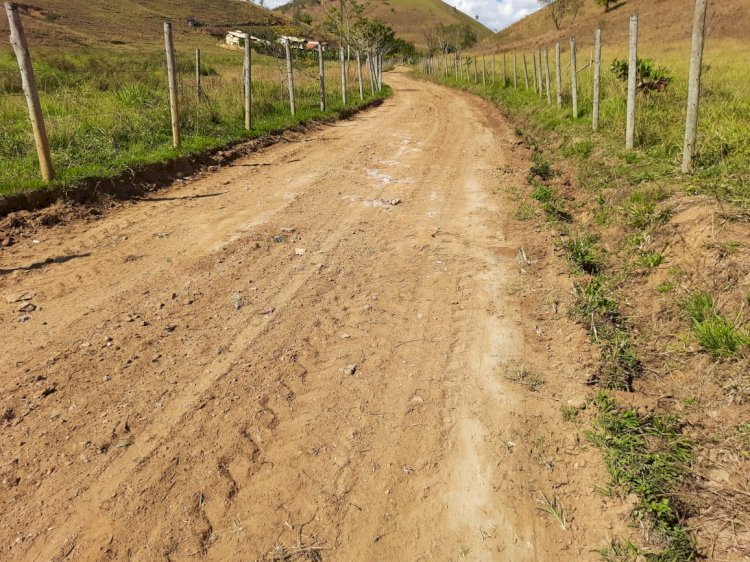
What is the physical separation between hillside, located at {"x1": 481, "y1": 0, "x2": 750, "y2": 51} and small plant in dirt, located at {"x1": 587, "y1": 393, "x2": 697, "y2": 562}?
34720 millimetres

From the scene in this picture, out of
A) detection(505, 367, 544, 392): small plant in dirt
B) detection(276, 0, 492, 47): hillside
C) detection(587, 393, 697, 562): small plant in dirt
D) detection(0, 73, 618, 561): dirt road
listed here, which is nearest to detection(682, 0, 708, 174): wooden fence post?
detection(0, 73, 618, 561): dirt road

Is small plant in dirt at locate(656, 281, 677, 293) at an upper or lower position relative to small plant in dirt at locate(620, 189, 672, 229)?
lower

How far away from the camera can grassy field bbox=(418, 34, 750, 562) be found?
242cm

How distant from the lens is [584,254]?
5.20 meters

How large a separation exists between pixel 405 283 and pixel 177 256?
237 cm

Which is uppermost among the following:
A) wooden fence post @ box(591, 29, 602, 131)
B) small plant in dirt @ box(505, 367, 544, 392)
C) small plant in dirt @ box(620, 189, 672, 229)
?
wooden fence post @ box(591, 29, 602, 131)

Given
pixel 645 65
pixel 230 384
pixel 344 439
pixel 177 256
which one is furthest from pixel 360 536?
pixel 645 65

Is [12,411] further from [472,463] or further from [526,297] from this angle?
[526,297]

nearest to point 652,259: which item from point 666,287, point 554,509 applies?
point 666,287

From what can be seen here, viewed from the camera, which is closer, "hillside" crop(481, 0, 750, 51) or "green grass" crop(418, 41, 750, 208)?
"green grass" crop(418, 41, 750, 208)

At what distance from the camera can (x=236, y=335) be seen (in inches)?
153

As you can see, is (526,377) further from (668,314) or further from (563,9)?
(563,9)

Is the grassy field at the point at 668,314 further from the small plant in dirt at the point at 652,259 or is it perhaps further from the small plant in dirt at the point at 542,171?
the small plant in dirt at the point at 542,171

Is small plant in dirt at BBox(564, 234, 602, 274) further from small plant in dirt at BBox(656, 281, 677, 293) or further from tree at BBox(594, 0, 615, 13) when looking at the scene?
tree at BBox(594, 0, 615, 13)
